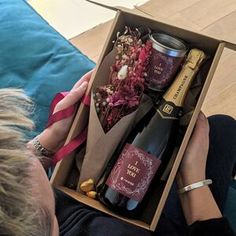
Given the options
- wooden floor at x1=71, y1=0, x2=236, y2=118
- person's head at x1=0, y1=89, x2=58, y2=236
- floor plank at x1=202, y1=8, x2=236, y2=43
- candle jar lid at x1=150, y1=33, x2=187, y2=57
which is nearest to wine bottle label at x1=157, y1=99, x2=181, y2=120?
candle jar lid at x1=150, y1=33, x2=187, y2=57

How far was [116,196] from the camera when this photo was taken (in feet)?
2.81

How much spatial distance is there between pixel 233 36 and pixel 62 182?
92 centimetres

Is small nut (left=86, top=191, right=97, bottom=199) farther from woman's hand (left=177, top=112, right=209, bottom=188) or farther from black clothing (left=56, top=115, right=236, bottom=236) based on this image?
woman's hand (left=177, top=112, right=209, bottom=188)

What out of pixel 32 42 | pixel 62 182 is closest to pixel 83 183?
pixel 62 182

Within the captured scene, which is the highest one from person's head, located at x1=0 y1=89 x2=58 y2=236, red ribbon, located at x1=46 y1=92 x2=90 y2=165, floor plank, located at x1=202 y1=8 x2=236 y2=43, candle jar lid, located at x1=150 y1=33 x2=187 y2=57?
candle jar lid, located at x1=150 y1=33 x2=187 y2=57

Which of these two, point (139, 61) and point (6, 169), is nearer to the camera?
point (6, 169)

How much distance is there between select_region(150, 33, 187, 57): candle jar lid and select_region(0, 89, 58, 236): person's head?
0.30 meters

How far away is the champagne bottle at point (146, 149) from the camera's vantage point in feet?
2.72

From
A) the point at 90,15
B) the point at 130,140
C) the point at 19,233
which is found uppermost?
the point at 19,233

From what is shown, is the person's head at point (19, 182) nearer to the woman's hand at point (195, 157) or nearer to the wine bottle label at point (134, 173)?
the wine bottle label at point (134, 173)

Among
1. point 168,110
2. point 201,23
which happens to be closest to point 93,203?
point 168,110

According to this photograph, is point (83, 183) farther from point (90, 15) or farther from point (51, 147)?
point (90, 15)

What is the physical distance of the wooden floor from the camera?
1.51 m

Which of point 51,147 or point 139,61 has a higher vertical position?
point 139,61
